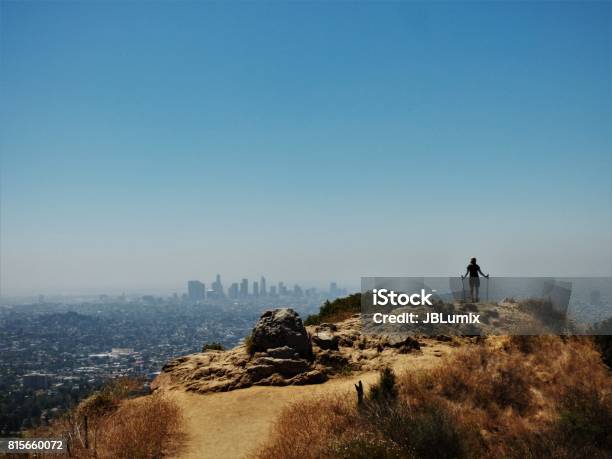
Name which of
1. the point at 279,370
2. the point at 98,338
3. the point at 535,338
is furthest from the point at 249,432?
the point at 98,338

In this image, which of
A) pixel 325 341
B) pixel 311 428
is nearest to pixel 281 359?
pixel 325 341

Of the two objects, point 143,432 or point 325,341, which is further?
point 325,341

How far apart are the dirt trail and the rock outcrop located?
47 cm

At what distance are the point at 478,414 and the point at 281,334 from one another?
277 inches

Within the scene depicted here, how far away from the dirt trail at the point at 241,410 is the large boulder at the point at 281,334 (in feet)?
5.98

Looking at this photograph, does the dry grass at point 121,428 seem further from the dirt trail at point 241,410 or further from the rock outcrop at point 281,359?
the rock outcrop at point 281,359

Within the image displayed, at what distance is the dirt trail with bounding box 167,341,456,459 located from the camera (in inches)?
431

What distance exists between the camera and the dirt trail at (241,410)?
35.9 feet

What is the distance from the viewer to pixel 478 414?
11.8m

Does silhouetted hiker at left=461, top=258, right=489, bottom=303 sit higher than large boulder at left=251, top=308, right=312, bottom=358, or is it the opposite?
silhouetted hiker at left=461, top=258, right=489, bottom=303

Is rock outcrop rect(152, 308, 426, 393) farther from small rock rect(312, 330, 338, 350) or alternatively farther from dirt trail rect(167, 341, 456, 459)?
dirt trail rect(167, 341, 456, 459)

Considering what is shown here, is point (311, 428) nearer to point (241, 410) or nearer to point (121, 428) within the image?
point (241, 410)

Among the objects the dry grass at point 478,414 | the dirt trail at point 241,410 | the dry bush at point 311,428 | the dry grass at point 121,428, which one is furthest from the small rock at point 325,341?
the dry grass at point 121,428

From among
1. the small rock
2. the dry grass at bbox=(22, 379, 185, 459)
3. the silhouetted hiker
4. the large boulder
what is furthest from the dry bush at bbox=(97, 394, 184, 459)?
the silhouetted hiker
